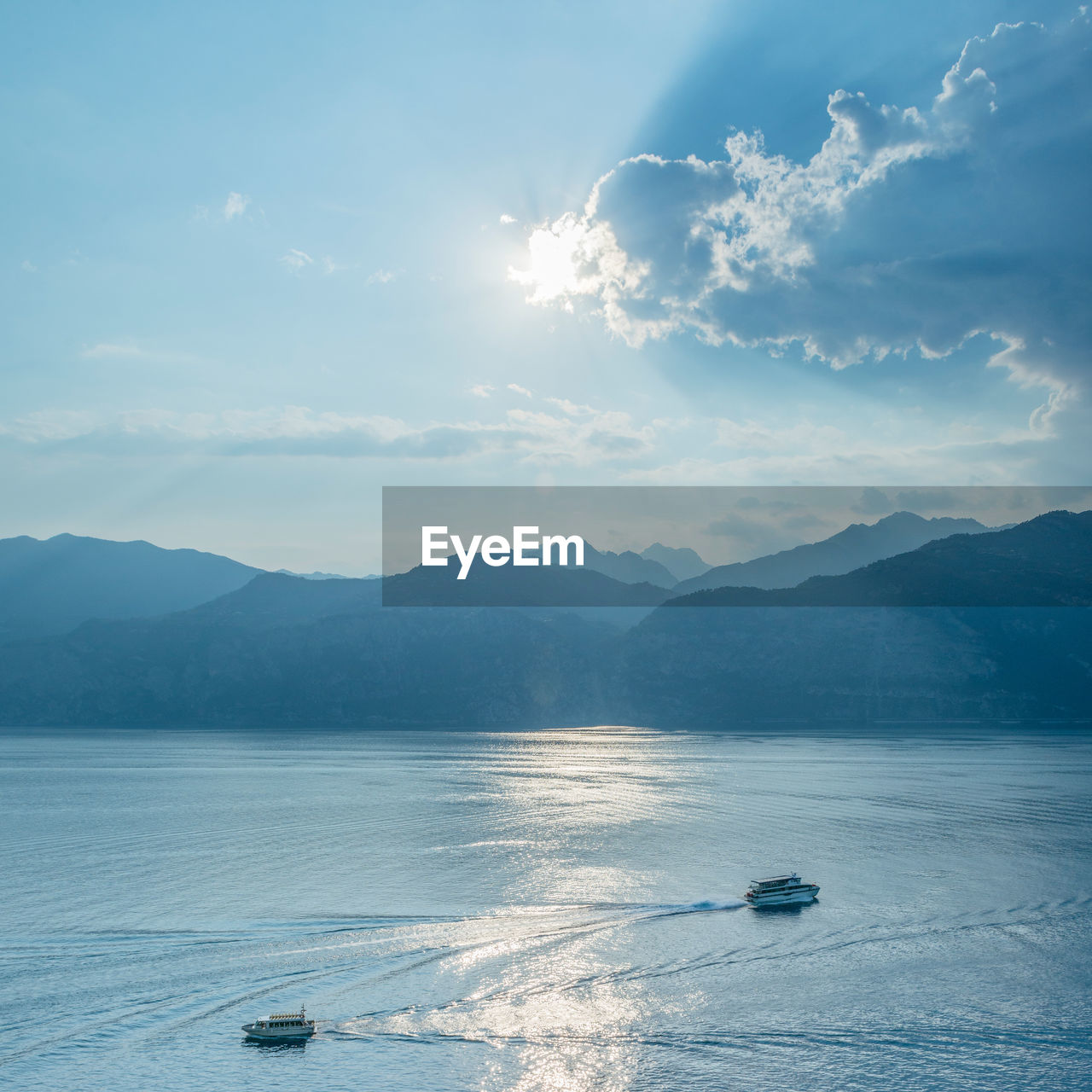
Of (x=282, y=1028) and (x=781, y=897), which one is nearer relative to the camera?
(x=282, y=1028)

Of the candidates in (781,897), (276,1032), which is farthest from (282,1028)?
(781,897)

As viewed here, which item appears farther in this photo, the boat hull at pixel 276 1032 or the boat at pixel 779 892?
the boat at pixel 779 892

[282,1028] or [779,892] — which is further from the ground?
[282,1028]

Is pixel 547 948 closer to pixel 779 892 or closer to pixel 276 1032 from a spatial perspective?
pixel 276 1032

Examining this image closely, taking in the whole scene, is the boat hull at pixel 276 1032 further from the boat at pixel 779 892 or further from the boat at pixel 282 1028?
the boat at pixel 779 892

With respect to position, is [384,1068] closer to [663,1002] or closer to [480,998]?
[480,998]

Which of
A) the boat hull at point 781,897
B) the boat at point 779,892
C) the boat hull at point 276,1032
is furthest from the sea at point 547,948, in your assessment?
the boat at point 779,892
